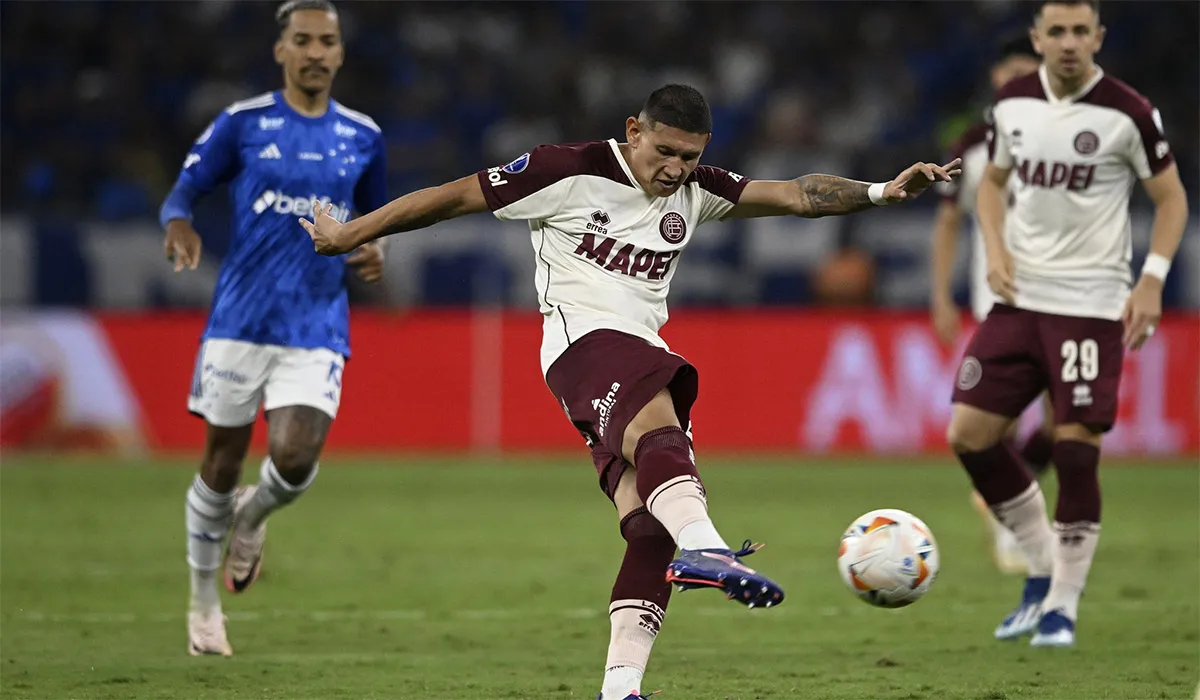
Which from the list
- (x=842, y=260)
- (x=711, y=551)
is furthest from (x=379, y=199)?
(x=842, y=260)

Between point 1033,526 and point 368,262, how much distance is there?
3254 millimetres

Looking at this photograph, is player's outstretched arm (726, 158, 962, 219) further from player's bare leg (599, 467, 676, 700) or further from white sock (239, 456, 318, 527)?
white sock (239, 456, 318, 527)

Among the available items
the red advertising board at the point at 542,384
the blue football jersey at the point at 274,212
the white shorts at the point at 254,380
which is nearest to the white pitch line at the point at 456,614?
the white shorts at the point at 254,380

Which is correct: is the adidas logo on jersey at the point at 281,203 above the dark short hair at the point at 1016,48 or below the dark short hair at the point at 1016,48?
below

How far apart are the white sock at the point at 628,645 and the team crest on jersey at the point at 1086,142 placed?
3188 mm

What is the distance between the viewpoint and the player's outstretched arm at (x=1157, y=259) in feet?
23.8

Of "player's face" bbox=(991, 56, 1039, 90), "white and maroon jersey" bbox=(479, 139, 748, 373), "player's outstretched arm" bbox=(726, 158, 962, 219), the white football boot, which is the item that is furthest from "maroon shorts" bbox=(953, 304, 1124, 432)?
the white football boot

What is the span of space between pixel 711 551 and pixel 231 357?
3.20 metres

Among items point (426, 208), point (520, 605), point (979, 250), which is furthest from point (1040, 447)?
point (426, 208)

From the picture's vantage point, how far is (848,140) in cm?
2023

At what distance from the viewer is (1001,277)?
7.51 metres

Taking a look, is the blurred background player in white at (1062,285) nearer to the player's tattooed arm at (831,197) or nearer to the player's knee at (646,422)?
the player's tattooed arm at (831,197)

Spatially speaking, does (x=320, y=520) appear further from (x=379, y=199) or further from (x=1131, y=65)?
(x=1131, y=65)

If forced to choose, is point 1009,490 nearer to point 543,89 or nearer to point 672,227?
point 672,227
